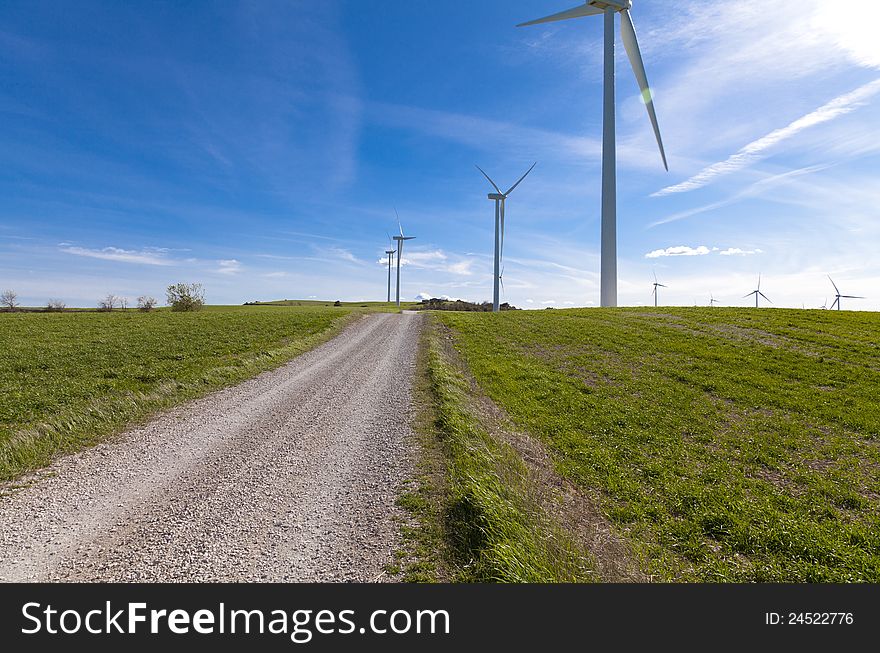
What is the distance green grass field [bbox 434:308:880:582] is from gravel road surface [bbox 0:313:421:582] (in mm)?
5057

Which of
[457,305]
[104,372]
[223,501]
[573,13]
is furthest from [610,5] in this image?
[223,501]

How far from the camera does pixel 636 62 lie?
172ft

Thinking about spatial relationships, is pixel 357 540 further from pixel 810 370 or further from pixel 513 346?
pixel 810 370

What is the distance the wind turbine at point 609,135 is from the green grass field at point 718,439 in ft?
109

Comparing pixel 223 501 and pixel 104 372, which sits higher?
pixel 104 372

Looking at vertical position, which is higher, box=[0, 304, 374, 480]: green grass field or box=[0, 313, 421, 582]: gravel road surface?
box=[0, 304, 374, 480]: green grass field

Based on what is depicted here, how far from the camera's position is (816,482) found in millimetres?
9961

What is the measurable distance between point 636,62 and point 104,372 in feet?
217

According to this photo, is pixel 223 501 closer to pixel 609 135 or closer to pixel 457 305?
pixel 609 135

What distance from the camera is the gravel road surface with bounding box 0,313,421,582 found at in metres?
5.96
